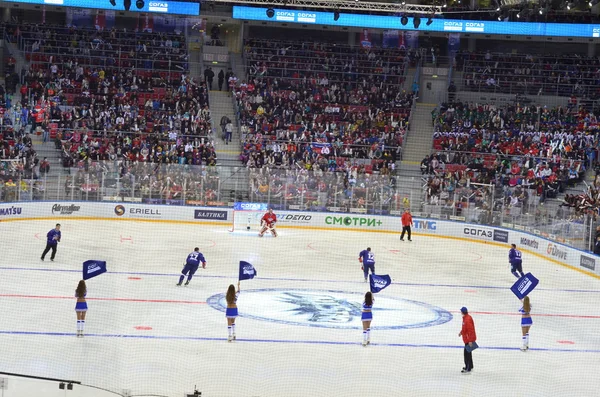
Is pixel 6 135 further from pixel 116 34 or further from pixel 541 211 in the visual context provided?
pixel 541 211

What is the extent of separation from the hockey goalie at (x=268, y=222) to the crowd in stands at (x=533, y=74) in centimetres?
1876

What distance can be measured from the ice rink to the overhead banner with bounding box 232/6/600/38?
1775 centimetres

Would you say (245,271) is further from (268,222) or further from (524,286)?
(268,222)

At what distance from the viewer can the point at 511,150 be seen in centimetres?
4131

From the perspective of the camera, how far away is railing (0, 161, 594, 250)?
34.6 metres

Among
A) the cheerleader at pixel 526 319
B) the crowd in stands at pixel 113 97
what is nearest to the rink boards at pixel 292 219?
the crowd in stands at pixel 113 97

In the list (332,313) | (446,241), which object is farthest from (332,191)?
(332,313)

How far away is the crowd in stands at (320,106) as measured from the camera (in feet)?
135

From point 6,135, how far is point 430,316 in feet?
74.0

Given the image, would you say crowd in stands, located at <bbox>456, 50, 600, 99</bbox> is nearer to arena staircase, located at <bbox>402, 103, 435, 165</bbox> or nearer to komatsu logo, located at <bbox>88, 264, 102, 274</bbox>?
arena staircase, located at <bbox>402, 103, 435, 165</bbox>

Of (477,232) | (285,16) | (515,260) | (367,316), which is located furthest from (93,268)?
(285,16)

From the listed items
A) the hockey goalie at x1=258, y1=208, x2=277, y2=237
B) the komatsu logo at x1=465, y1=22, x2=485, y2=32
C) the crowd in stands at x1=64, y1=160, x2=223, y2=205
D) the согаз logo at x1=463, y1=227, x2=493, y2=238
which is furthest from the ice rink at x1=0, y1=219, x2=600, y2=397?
the komatsu logo at x1=465, y1=22, x2=485, y2=32

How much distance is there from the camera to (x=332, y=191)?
36875mm

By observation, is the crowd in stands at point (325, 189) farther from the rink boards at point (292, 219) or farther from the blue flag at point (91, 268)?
the blue flag at point (91, 268)
